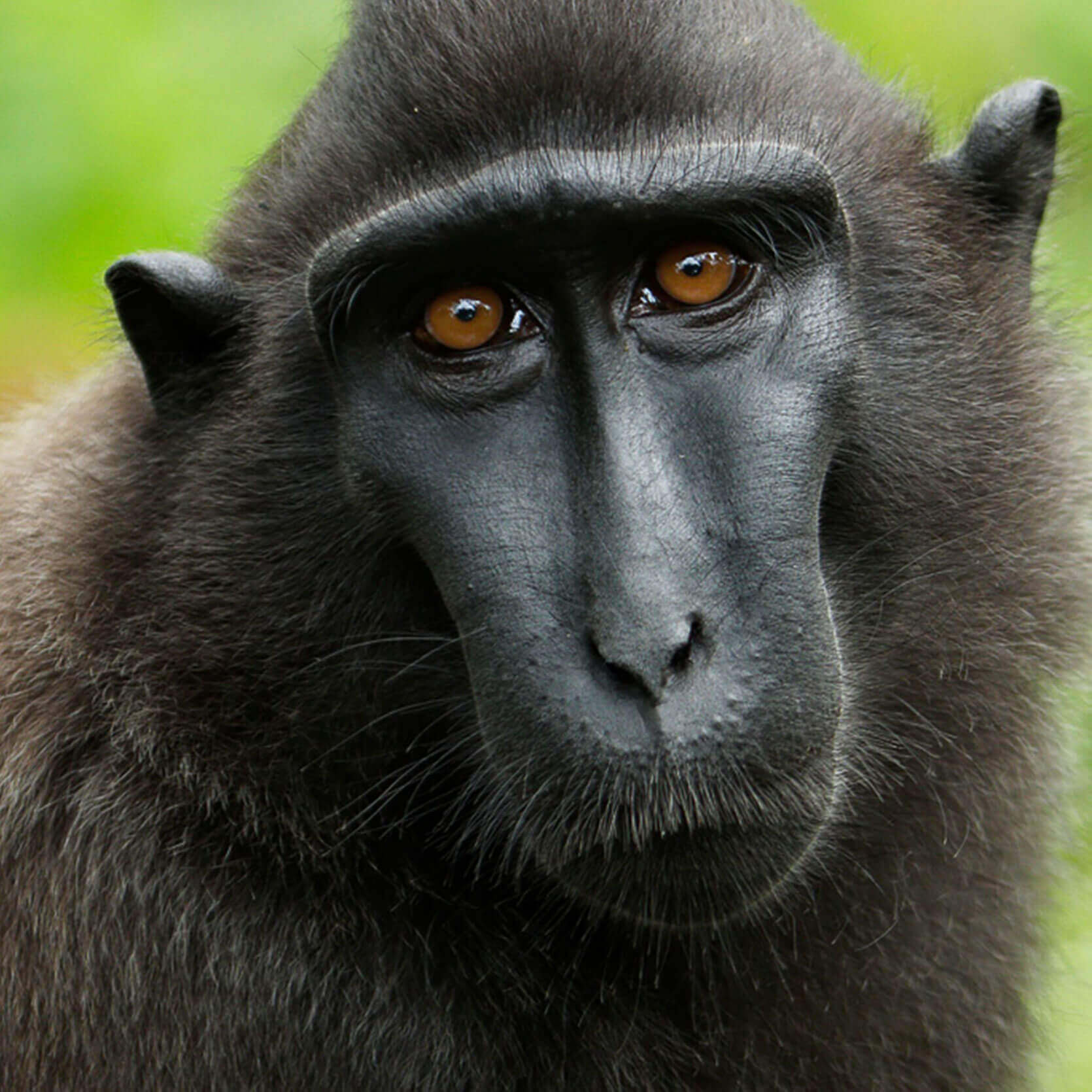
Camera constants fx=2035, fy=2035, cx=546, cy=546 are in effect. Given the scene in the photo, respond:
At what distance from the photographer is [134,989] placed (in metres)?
4.66

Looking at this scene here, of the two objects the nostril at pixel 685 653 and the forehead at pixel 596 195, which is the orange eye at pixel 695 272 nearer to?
the forehead at pixel 596 195

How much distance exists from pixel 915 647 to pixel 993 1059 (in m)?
1.22

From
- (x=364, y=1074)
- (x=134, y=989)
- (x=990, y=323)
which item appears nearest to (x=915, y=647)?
(x=990, y=323)

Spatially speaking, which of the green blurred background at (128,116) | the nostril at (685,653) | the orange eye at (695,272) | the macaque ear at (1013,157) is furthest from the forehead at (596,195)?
the green blurred background at (128,116)

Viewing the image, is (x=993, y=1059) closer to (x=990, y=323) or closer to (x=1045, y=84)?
(x=990, y=323)

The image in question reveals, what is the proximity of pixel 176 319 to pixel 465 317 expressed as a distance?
86 cm

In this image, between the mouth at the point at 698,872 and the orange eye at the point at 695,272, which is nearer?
the mouth at the point at 698,872

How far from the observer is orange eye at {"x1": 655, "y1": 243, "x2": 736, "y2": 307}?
4.55 metres

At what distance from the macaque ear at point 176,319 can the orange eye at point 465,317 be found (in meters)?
0.69

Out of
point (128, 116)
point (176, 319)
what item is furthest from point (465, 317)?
point (128, 116)

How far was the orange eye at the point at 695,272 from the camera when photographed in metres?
4.55

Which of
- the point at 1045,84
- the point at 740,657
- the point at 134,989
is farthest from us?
the point at 1045,84

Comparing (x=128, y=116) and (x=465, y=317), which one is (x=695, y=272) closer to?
(x=465, y=317)

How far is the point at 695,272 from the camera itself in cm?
457
